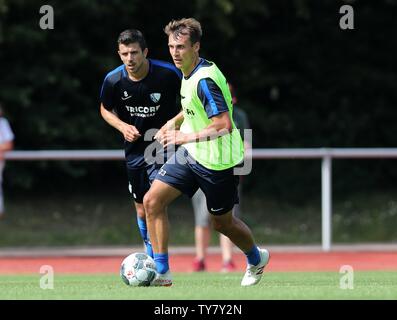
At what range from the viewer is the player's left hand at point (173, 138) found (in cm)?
990

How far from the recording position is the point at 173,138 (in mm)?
9906

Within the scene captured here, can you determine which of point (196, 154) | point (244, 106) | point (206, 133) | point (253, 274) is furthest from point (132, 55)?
point (244, 106)

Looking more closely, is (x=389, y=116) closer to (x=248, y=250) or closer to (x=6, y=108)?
(x=6, y=108)

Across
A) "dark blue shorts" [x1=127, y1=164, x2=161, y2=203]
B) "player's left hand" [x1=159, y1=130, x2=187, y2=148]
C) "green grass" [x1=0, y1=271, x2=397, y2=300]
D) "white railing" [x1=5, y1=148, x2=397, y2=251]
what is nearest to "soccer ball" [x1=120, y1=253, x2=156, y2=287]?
"green grass" [x1=0, y1=271, x2=397, y2=300]

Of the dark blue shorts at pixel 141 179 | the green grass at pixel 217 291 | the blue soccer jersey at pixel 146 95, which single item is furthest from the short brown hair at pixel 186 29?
the green grass at pixel 217 291

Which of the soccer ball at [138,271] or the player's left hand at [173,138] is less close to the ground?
the player's left hand at [173,138]

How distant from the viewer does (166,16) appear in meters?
23.5

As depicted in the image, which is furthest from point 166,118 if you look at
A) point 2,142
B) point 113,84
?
point 2,142

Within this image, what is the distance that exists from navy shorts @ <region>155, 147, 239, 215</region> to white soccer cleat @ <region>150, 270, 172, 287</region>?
0.78 m

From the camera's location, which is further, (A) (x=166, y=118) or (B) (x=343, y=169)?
(B) (x=343, y=169)

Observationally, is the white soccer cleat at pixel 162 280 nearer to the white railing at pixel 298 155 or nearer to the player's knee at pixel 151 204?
the player's knee at pixel 151 204

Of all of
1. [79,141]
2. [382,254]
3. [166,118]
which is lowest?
[382,254]

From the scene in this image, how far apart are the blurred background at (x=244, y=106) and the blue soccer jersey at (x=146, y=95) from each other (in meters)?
8.22

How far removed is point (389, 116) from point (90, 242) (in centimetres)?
857
